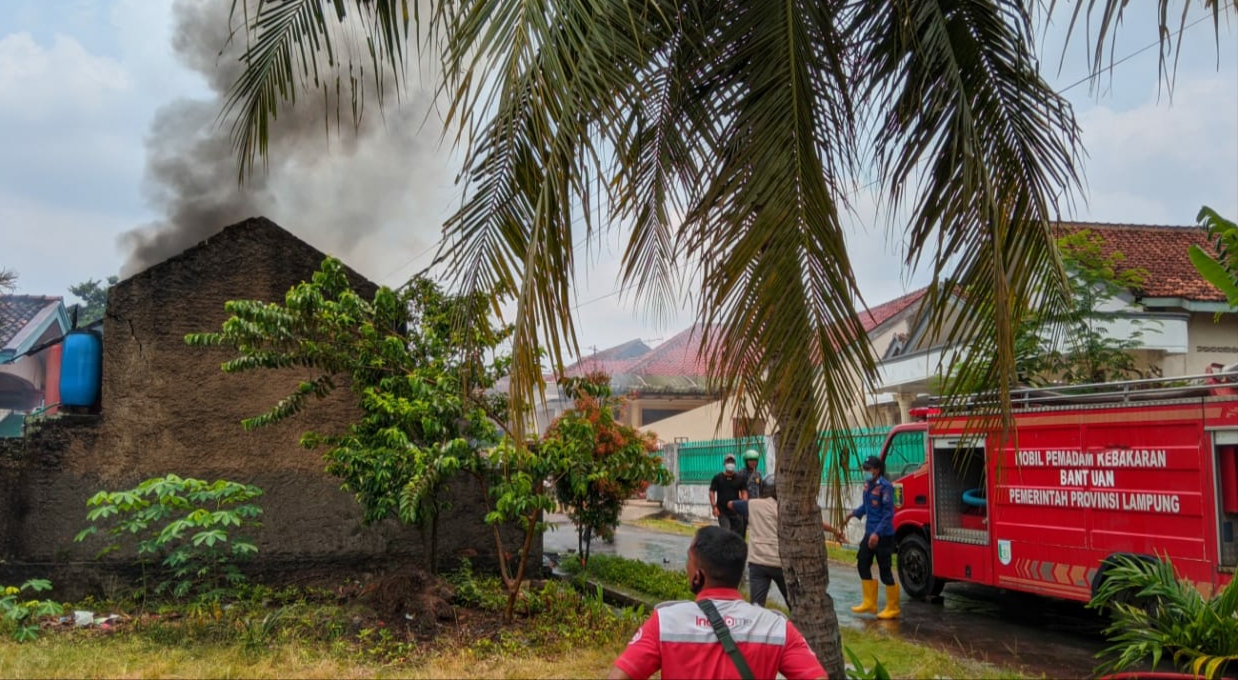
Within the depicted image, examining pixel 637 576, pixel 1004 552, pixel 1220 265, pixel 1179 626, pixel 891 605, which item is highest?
pixel 1220 265

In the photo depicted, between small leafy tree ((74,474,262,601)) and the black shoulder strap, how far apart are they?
20.0 ft

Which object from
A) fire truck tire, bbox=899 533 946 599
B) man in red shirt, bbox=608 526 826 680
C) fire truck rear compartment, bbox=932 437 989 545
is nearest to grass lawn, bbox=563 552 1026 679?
fire truck rear compartment, bbox=932 437 989 545

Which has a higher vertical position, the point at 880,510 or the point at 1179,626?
the point at 880,510

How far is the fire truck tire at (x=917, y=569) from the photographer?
12.0 meters

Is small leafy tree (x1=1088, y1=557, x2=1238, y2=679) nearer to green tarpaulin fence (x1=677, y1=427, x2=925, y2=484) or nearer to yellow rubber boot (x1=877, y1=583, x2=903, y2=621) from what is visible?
green tarpaulin fence (x1=677, y1=427, x2=925, y2=484)

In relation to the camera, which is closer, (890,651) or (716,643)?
(716,643)

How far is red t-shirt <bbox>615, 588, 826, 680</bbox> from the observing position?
298cm

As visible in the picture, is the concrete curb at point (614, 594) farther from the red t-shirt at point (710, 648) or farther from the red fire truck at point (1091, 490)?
the red t-shirt at point (710, 648)

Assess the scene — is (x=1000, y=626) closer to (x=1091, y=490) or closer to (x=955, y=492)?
(x=955, y=492)

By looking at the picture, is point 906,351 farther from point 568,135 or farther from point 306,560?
point 568,135

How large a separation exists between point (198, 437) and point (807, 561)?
7520mm

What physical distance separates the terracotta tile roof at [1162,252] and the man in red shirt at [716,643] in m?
14.8

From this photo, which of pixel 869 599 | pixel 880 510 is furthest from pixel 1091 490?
pixel 869 599

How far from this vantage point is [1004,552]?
1030cm
